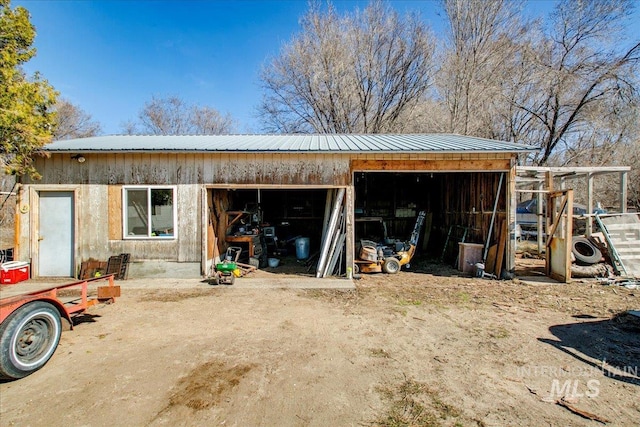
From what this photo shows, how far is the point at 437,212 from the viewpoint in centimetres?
1183

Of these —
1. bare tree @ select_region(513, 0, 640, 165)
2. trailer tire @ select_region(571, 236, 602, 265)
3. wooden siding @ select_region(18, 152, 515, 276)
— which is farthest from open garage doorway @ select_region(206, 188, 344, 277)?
bare tree @ select_region(513, 0, 640, 165)

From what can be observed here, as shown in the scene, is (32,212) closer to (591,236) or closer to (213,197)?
(213,197)

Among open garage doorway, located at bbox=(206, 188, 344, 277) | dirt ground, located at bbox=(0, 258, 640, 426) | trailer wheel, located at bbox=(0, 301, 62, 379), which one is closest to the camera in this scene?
dirt ground, located at bbox=(0, 258, 640, 426)

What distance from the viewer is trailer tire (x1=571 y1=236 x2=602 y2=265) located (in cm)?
743

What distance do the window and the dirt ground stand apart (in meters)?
2.02

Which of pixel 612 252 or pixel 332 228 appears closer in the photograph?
pixel 612 252

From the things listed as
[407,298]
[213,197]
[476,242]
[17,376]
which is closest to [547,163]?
[476,242]

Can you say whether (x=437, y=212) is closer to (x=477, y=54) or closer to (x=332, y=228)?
(x=332, y=228)

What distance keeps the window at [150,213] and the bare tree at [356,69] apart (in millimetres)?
13039

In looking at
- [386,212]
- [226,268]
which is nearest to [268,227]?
[226,268]

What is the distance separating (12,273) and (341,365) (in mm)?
8215

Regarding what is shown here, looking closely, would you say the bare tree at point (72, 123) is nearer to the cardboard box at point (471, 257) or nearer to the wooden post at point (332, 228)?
the wooden post at point (332, 228)

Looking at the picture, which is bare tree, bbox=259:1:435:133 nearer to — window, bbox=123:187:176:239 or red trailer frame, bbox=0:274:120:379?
window, bbox=123:187:176:239

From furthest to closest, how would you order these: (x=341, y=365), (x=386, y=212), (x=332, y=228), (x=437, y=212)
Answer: (x=386, y=212) < (x=437, y=212) < (x=332, y=228) < (x=341, y=365)
